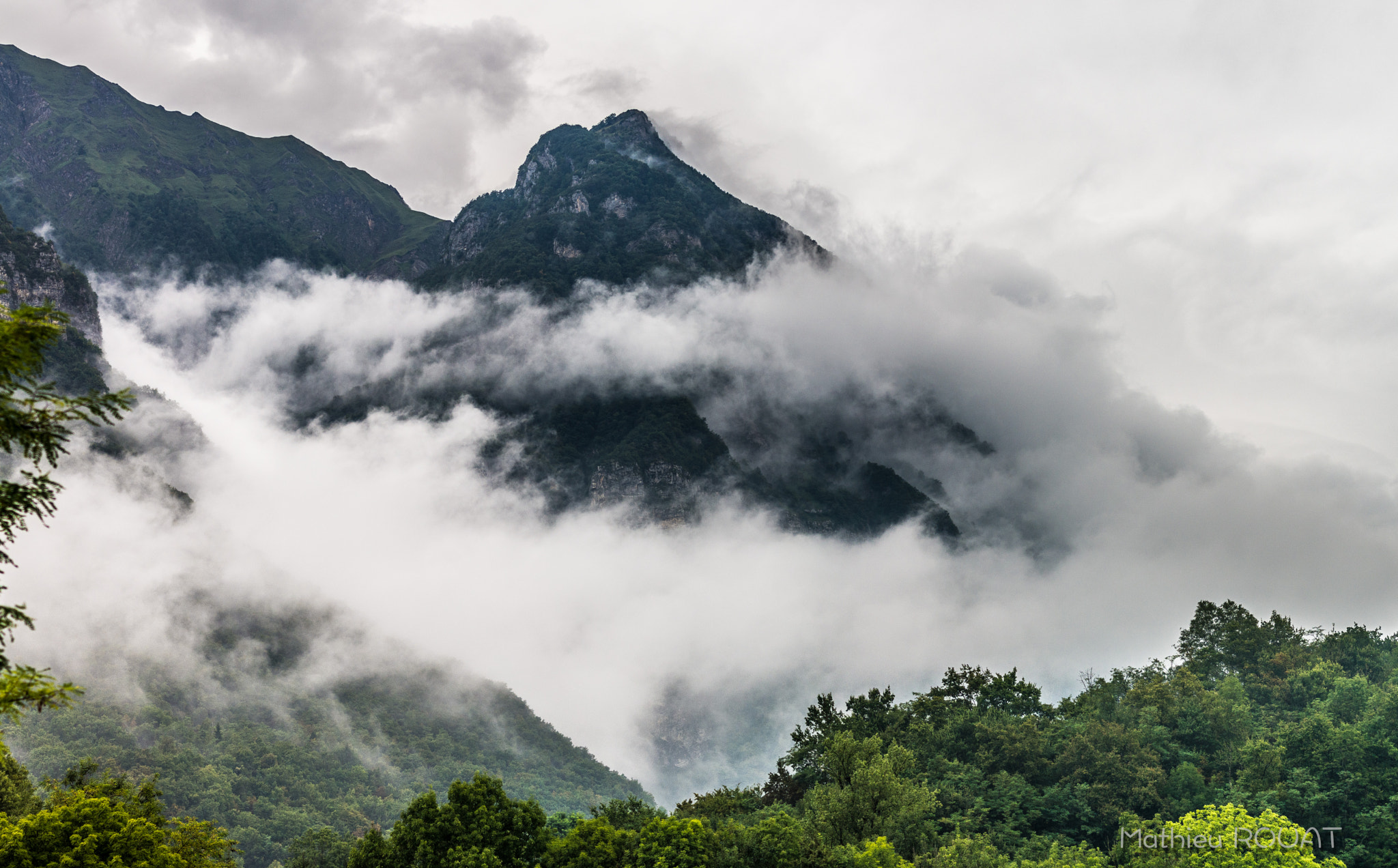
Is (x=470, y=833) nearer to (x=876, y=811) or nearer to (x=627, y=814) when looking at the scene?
(x=627, y=814)

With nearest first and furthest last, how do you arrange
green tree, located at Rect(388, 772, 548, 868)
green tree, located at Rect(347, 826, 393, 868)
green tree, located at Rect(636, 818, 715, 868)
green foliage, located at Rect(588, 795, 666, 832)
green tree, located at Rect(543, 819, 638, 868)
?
green tree, located at Rect(636, 818, 715, 868)
green tree, located at Rect(543, 819, 638, 868)
green tree, located at Rect(388, 772, 548, 868)
green tree, located at Rect(347, 826, 393, 868)
green foliage, located at Rect(588, 795, 666, 832)

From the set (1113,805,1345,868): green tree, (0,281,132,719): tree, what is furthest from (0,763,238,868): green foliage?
(1113,805,1345,868): green tree

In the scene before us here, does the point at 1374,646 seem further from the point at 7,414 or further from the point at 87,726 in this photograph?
the point at 87,726

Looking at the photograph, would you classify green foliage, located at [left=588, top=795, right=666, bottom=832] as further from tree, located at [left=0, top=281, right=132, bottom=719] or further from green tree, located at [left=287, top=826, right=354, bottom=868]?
tree, located at [left=0, top=281, right=132, bottom=719]

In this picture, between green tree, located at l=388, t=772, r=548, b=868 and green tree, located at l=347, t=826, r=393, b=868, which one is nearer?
green tree, located at l=388, t=772, r=548, b=868

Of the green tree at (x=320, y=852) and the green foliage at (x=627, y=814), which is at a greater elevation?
the green foliage at (x=627, y=814)

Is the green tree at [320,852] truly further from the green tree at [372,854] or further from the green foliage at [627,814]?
the green tree at [372,854]

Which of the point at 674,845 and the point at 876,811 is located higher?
the point at 876,811

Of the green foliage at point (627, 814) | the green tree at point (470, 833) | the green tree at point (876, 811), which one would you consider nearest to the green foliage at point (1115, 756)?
the green tree at point (876, 811)

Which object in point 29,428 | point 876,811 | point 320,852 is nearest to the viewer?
point 29,428

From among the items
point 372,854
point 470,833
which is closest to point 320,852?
point 372,854

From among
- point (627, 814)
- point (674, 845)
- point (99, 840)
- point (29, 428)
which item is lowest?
point (99, 840)

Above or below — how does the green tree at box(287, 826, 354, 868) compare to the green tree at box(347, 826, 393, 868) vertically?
below

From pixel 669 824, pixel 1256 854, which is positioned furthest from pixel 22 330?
pixel 1256 854
